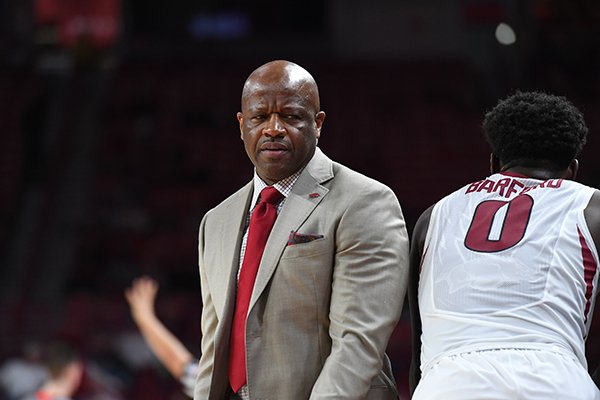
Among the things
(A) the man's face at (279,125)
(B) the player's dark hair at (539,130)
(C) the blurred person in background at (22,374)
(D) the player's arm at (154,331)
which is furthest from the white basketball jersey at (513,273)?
(C) the blurred person in background at (22,374)

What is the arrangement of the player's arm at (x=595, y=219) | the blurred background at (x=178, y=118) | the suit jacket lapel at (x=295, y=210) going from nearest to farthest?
the player's arm at (x=595, y=219) → the suit jacket lapel at (x=295, y=210) → the blurred background at (x=178, y=118)

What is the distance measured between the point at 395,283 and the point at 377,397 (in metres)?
0.37

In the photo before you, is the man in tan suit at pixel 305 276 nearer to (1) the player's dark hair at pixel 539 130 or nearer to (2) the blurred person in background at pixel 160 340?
(1) the player's dark hair at pixel 539 130

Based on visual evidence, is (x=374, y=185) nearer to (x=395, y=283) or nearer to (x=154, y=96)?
(x=395, y=283)

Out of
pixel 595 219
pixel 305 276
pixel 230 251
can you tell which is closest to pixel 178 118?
pixel 230 251

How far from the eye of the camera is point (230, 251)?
3652 mm

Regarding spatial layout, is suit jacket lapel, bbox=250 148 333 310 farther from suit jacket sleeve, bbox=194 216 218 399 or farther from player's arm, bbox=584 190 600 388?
player's arm, bbox=584 190 600 388

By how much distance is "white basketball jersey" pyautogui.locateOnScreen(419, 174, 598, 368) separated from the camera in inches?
124

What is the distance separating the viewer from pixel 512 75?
18062mm

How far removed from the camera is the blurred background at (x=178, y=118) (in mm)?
12031

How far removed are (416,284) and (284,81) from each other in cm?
80

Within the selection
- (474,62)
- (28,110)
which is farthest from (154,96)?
(474,62)

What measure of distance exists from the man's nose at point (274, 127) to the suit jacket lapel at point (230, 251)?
0.34 m

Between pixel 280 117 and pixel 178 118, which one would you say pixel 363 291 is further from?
pixel 178 118
